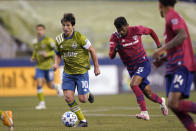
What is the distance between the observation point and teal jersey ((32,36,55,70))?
1570 cm

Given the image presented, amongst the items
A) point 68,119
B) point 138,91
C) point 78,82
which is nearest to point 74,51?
point 78,82

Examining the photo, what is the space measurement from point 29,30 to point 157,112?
65.8ft

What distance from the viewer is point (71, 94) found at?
9492 mm

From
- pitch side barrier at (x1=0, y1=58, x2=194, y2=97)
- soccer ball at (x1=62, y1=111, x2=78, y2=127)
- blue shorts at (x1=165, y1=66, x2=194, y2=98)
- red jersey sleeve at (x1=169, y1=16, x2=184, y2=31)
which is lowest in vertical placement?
pitch side barrier at (x1=0, y1=58, x2=194, y2=97)

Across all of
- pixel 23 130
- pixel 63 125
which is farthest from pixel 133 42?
pixel 23 130

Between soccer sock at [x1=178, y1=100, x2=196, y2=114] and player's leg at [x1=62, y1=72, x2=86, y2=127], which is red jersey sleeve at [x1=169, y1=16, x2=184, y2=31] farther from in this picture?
player's leg at [x1=62, y1=72, x2=86, y2=127]

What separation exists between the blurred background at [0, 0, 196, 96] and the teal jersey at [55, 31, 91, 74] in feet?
39.6

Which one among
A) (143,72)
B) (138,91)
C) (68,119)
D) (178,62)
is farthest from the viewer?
(143,72)

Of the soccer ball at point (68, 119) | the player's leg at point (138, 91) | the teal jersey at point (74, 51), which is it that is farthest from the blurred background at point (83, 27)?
the soccer ball at point (68, 119)

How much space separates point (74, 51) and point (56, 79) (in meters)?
12.6

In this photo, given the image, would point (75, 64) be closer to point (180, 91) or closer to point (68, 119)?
point (68, 119)

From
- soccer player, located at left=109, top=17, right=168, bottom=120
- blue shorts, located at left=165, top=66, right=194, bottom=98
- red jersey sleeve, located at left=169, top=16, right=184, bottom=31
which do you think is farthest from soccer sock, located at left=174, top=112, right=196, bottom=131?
soccer player, located at left=109, top=17, right=168, bottom=120

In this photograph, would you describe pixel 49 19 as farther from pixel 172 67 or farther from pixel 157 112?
pixel 172 67

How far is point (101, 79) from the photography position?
21.9 m
